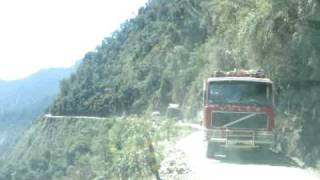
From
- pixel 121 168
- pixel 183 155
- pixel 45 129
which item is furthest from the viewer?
pixel 45 129

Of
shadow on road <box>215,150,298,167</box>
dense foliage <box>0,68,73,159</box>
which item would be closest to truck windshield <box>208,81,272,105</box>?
shadow on road <box>215,150,298,167</box>

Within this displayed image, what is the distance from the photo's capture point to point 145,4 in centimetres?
11094

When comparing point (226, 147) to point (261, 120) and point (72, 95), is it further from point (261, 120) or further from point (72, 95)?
point (72, 95)

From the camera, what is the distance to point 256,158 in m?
22.3

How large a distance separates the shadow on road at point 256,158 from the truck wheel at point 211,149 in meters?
0.28

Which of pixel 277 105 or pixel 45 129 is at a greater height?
pixel 277 105

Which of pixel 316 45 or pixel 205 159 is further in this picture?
pixel 205 159

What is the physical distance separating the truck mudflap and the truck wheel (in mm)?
431

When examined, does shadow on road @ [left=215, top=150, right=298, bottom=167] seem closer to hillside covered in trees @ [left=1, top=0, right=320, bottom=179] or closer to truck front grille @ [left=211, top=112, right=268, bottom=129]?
hillside covered in trees @ [left=1, top=0, right=320, bottom=179]

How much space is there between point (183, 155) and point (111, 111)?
6210 centimetres

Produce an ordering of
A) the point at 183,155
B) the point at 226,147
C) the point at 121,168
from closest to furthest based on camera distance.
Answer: the point at 121,168 < the point at 226,147 < the point at 183,155

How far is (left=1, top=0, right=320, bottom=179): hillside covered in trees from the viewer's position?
21344mm

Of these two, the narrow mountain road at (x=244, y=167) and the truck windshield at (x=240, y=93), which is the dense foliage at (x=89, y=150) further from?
the truck windshield at (x=240, y=93)

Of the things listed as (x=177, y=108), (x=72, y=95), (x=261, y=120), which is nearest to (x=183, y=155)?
(x=261, y=120)
